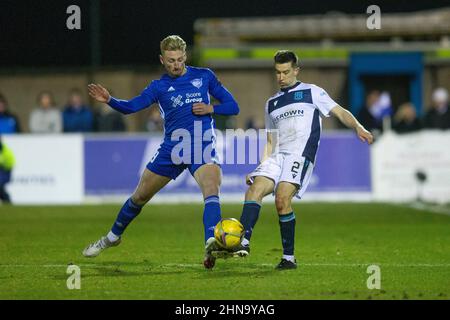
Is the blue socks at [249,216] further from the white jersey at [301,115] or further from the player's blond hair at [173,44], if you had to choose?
the player's blond hair at [173,44]

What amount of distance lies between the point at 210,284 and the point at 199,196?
12503 mm

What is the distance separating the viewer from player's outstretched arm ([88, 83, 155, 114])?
10.1 meters

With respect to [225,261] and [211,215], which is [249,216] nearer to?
[211,215]

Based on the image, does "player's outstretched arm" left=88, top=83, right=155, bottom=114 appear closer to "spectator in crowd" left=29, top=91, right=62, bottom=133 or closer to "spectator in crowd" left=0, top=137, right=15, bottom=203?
"spectator in crowd" left=0, top=137, right=15, bottom=203

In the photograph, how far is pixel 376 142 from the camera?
21969mm

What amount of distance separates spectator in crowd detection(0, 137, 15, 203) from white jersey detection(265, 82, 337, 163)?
11854 mm

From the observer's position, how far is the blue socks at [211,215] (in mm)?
10117

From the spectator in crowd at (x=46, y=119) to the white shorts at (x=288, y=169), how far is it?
12.9 meters

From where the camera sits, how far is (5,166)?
2120cm

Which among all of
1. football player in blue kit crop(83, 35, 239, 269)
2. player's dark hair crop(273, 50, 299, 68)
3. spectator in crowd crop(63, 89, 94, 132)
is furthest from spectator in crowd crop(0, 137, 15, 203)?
player's dark hair crop(273, 50, 299, 68)
